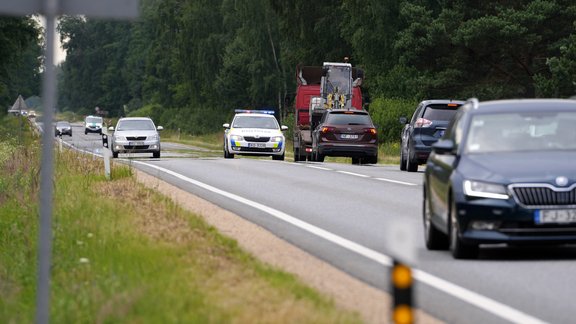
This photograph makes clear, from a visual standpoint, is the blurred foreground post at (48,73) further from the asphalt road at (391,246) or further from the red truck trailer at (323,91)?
the red truck trailer at (323,91)

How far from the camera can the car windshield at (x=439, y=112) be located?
32.3 metres

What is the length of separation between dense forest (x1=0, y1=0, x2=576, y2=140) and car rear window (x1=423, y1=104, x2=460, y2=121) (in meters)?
11.3

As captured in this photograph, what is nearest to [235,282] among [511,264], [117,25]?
[511,264]

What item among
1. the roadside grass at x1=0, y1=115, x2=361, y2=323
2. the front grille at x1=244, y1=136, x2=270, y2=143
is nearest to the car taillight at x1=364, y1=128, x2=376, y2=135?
the front grille at x1=244, y1=136, x2=270, y2=143

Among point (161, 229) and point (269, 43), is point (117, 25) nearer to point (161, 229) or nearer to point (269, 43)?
point (269, 43)

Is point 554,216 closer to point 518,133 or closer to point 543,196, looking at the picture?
point 543,196

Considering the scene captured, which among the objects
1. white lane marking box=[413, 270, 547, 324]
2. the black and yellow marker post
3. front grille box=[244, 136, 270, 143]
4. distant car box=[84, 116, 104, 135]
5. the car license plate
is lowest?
distant car box=[84, 116, 104, 135]

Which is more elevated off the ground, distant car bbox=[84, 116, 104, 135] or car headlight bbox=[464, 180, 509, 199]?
car headlight bbox=[464, 180, 509, 199]

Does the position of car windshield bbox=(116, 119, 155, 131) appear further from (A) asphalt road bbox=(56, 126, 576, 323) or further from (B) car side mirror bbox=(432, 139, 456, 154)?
(B) car side mirror bbox=(432, 139, 456, 154)

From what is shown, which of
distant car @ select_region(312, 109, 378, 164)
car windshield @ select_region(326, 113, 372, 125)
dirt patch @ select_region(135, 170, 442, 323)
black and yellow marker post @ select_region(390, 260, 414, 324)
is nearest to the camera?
black and yellow marker post @ select_region(390, 260, 414, 324)

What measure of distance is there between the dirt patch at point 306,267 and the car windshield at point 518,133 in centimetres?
191

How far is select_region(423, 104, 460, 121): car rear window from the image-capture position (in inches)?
1273

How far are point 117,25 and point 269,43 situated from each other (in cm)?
10125

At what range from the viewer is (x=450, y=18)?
63.7 meters
